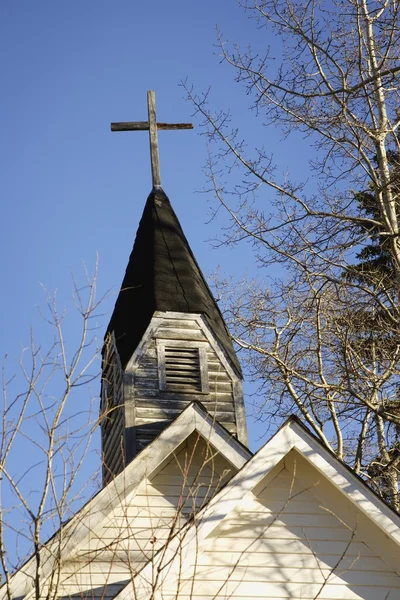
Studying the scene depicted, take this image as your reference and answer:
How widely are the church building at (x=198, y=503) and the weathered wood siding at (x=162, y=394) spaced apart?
0.05 feet

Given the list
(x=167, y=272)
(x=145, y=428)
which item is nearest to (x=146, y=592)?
(x=145, y=428)

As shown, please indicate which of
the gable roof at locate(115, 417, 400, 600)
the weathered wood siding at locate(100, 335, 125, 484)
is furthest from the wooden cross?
the gable roof at locate(115, 417, 400, 600)

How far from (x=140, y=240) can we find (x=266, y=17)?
11.1 ft

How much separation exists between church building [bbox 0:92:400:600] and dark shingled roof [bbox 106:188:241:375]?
30 millimetres

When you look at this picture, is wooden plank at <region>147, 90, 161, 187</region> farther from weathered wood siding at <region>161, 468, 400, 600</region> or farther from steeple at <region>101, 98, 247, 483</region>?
weathered wood siding at <region>161, 468, 400, 600</region>

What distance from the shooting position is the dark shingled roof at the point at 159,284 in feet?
38.1

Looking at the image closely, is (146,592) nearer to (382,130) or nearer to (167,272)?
(167,272)

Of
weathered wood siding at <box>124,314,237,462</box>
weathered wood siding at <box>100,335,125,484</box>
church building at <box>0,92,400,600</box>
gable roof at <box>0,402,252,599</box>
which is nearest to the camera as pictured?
church building at <box>0,92,400,600</box>

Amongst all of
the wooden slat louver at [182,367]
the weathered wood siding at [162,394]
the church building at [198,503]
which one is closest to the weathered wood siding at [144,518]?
the church building at [198,503]

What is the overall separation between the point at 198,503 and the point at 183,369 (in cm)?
227

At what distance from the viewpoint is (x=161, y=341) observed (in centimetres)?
1138

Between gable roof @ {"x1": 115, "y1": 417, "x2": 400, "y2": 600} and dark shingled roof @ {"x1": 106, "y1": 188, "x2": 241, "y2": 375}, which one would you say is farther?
dark shingled roof @ {"x1": 106, "y1": 188, "x2": 241, "y2": 375}

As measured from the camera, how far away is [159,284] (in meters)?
12.0

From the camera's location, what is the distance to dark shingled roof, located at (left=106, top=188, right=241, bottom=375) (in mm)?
11625
